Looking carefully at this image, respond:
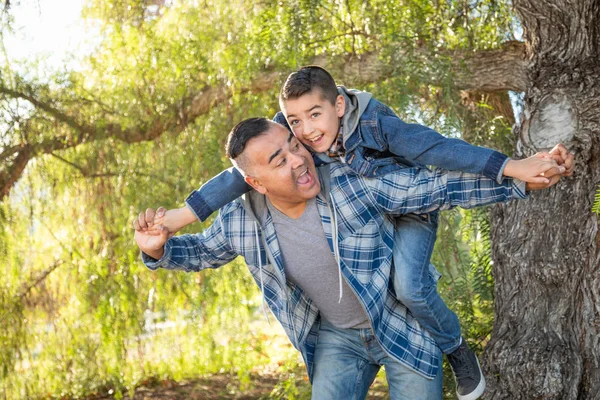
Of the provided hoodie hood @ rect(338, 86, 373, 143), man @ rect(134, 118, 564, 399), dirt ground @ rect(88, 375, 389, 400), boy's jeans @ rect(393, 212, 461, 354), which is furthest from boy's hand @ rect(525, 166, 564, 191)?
dirt ground @ rect(88, 375, 389, 400)

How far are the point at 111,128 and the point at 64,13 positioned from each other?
2.32 feet

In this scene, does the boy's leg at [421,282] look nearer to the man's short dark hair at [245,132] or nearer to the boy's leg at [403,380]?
the boy's leg at [403,380]

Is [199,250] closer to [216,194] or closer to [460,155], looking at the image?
[216,194]

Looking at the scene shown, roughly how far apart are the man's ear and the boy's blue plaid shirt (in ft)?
0.28

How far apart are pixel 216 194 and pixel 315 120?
0.35 m

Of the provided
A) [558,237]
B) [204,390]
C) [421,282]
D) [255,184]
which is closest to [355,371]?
[421,282]

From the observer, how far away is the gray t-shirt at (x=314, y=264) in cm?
230

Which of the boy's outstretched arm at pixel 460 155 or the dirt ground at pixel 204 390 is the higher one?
the boy's outstretched arm at pixel 460 155

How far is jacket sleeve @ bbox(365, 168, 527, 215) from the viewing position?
211 centimetres

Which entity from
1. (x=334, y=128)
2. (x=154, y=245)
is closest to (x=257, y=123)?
(x=334, y=128)

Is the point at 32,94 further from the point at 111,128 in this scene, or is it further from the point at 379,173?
the point at 379,173

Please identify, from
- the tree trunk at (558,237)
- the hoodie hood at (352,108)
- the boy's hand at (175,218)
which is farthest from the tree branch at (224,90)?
the boy's hand at (175,218)

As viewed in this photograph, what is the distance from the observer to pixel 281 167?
87.0 inches

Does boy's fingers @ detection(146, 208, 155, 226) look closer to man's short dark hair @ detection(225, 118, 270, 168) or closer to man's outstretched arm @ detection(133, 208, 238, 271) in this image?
man's outstretched arm @ detection(133, 208, 238, 271)
